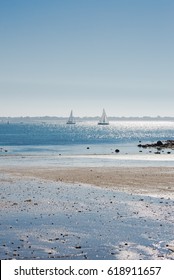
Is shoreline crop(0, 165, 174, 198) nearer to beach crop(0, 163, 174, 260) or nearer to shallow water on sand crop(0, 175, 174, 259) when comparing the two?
beach crop(0, 163, 174, 260)

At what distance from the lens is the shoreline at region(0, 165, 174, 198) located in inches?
1654

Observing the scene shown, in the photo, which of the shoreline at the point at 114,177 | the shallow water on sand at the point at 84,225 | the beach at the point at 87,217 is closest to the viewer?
the shallow water on sand at the point at 84,225

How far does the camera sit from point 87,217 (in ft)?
95.3

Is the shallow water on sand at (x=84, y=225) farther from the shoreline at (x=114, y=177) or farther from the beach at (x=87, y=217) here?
the shoreline at (x=114, y=177)

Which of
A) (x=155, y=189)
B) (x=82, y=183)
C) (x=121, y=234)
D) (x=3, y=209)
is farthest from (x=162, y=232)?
(x=82, y=183)

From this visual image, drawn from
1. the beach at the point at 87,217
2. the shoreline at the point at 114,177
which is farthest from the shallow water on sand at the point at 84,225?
the shoreline at the point at 114,177

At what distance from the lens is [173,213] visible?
30094 mm

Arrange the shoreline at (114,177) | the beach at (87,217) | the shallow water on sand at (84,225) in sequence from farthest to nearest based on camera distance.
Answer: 1. the shoreline at (114,177)
2. the beach at (87,217)
3. the shallow water on sand at (84,225)

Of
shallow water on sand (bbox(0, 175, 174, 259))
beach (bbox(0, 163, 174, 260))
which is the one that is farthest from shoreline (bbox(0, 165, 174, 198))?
shallow water on sand (bbox(0, 175, 174, 259))

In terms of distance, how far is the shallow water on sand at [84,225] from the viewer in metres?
21.8

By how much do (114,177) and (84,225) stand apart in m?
23.5

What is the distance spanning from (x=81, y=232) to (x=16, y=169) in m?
34.9
